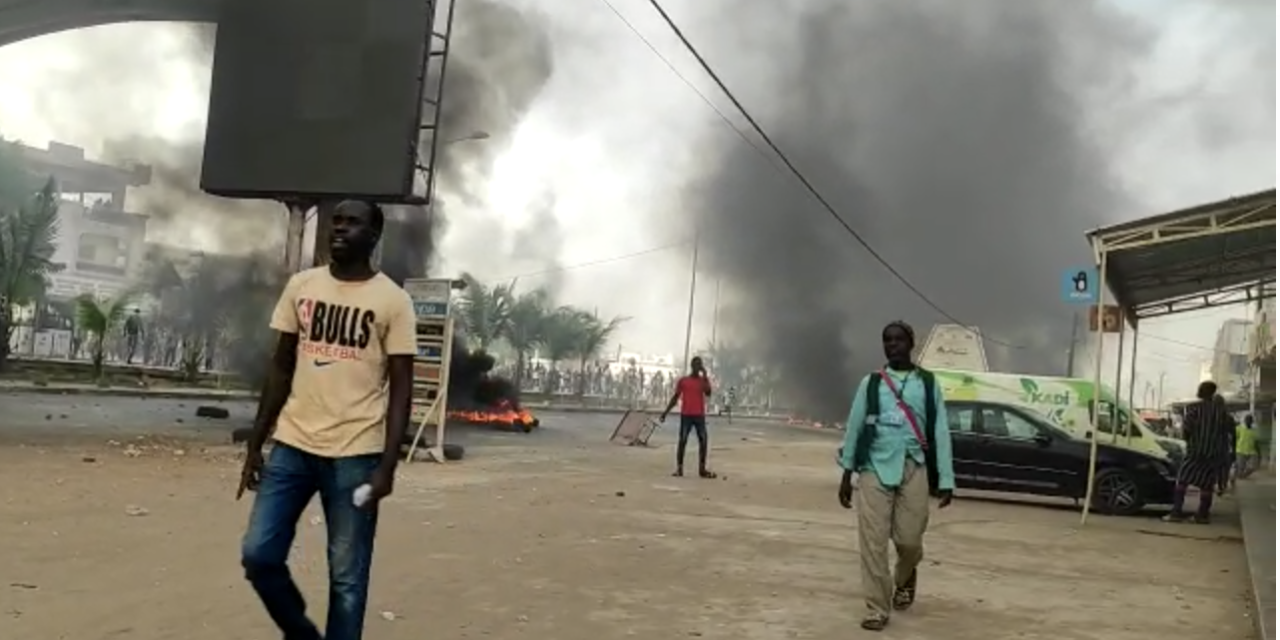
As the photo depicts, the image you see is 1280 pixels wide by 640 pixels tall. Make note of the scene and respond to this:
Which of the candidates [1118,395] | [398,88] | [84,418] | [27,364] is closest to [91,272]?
[27,364]

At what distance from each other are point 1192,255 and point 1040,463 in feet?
9.20

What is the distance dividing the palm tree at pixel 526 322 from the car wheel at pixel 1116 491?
1537 inches

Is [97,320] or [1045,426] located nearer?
[1045,426]

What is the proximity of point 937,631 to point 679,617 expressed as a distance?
3.72 feet

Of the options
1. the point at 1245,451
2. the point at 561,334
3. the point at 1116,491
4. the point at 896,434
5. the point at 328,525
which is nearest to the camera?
the point at 328,525

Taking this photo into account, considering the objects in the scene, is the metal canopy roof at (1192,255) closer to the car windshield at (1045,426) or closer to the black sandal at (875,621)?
the car windshield at (1045,426)

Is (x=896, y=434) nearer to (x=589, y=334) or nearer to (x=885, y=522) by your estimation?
(x=885, y=522)

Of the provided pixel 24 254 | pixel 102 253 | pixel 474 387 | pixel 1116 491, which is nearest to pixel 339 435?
pixel 1116 491

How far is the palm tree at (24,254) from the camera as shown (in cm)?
2764

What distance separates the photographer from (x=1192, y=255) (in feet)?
36.4

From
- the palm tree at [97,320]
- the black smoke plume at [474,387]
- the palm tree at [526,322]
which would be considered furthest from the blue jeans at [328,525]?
the palm tree at [526,322]

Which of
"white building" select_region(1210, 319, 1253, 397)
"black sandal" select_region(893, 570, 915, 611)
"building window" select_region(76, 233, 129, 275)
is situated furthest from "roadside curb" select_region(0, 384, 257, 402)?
"white building" select_region(1210, 319, 1253, 397)

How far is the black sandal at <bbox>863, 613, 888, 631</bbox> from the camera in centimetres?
502

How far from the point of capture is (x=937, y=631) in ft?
16.8
